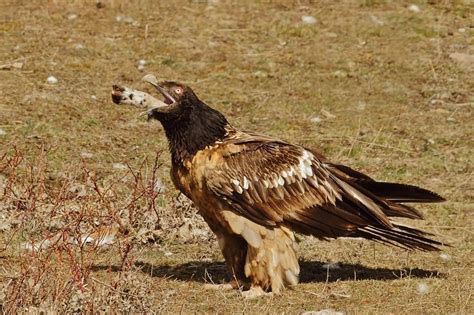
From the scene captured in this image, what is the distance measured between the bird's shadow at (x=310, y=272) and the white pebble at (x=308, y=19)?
6.07 meters

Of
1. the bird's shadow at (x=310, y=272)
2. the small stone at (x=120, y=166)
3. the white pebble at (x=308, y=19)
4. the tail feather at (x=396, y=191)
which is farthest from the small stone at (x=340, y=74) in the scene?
the tail feather at (x=396, y=191)

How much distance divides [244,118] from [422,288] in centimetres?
465

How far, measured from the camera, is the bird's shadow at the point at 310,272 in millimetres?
8719

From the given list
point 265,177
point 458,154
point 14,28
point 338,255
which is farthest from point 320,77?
point 265,177

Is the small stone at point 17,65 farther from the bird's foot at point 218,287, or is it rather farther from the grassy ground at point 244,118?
the bird's foot at point 218,287

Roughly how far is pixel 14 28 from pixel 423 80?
15.7 ft

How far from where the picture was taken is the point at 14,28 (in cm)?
1391

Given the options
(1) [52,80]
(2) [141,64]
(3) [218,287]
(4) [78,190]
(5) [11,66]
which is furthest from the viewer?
(2) [141,64]

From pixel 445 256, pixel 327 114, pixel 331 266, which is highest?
pixel 445 256

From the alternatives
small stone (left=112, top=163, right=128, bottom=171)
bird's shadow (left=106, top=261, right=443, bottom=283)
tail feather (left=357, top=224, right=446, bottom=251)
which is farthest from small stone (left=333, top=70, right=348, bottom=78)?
tail feather (left=357, top=224, right=446, bottom=251)

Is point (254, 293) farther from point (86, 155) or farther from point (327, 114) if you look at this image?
point (327, 114)

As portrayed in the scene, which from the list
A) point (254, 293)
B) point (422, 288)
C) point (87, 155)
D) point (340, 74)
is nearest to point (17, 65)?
point (87, 155)

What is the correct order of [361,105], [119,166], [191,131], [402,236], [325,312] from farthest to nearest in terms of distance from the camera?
1. [361,105]
2. [119,166]
3. [402,236]
4. [191,131]
5. [325,312]

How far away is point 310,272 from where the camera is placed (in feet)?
29.6
